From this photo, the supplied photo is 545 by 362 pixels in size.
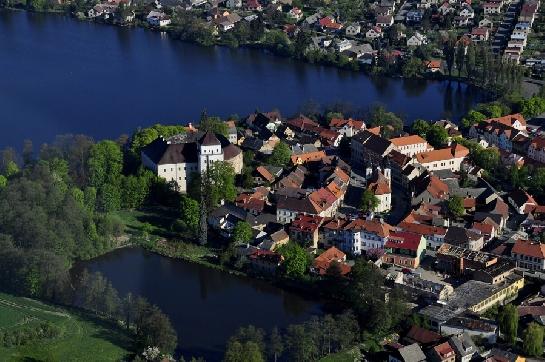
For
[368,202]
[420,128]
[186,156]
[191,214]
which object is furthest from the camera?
[420,128]

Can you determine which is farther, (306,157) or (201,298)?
(306,157)

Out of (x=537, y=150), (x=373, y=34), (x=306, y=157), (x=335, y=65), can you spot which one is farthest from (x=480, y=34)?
(x=306, y=157)

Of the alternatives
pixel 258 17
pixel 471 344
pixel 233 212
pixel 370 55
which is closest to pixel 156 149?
pixel 233 212

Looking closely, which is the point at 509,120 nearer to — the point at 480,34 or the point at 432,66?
the point at 432,66

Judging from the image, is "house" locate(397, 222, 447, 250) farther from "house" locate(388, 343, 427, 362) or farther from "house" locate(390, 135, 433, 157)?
"house" locate(390, 135, 433, 157)

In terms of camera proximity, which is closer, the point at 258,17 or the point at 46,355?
the point at 46,355

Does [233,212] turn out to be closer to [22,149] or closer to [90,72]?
[22,149]

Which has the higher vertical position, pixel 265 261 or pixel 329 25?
pixel 329 25

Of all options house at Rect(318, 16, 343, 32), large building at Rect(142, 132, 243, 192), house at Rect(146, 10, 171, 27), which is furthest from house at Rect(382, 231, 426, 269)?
house at Rect(146, 10, 171, 27)
